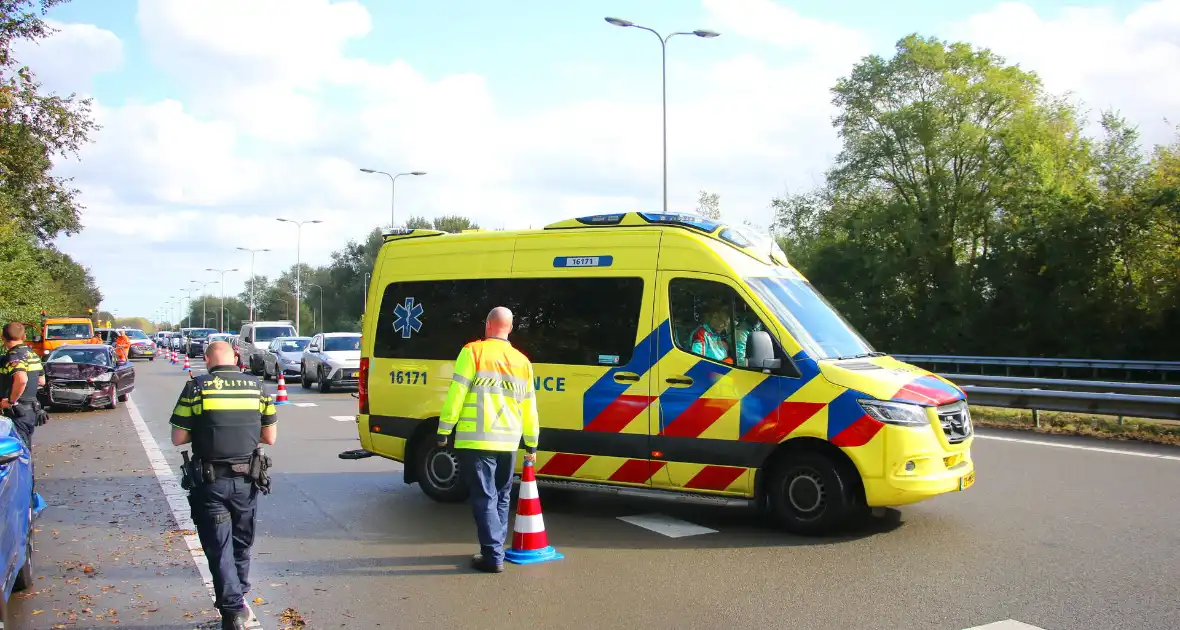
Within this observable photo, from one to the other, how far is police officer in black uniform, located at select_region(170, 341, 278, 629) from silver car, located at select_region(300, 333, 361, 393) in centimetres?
1884

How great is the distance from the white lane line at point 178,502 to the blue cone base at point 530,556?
177 cm

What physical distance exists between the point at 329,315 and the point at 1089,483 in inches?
4671

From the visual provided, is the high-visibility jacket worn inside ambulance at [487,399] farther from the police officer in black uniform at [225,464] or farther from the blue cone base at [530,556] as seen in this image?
the police officer in black uniform at [225,464]

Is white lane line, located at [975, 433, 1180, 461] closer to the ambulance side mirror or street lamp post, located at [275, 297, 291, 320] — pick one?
the ambulance side mirror

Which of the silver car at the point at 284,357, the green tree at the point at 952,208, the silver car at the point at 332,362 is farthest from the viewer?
the green tree at the point at 952,208

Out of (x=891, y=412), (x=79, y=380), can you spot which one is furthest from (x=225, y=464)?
(x=79, y=380)

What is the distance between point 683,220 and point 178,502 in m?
5.40

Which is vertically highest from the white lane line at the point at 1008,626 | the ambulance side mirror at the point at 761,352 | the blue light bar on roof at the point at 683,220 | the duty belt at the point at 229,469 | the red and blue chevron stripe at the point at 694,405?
the blue light bar on roof at the point at 683,220

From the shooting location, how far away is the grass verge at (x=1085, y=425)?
13.2 meters

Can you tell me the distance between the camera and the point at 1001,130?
134 ft

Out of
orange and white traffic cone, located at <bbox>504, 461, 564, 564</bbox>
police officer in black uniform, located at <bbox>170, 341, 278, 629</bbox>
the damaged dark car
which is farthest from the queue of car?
police officer in black uniform, located at <bbox>170, 341, 278, 629</bbox>

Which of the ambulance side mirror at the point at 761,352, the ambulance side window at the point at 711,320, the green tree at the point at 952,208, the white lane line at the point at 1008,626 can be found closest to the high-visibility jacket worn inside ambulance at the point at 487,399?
the ambulance side window at the point at 711,320

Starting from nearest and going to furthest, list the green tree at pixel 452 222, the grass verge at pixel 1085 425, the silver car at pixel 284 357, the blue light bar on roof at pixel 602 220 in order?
the blue light bar on roof at pixel 602 220, the grass verge at pixel 1085 425, the silver car at pixel 284 357, the green tree at pixel 452 222

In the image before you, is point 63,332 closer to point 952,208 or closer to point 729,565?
point 952,208
